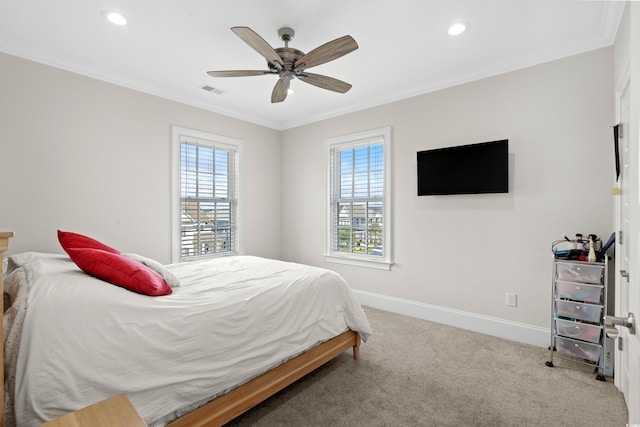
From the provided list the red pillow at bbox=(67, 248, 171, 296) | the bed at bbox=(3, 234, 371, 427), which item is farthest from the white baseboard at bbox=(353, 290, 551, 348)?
the red pillow at bbox=(67, 248, 171, 296)

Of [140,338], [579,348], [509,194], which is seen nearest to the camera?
[140,338]

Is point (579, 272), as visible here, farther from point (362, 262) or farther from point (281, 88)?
point (281, 88)

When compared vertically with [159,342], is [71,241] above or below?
above

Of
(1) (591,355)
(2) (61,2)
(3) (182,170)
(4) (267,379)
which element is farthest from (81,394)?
(1) (591,355)

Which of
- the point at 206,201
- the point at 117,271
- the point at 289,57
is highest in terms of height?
the point at 289,57

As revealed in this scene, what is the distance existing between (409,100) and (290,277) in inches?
105

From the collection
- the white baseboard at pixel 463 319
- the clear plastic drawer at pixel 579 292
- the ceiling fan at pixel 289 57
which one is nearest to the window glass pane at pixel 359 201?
the white baseboard at pixel 463 319

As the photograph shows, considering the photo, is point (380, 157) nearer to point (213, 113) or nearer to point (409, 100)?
point (409, 100)

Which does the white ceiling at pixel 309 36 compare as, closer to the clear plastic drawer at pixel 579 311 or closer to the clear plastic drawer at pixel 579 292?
the clear plastic drawer at pixel 579 292

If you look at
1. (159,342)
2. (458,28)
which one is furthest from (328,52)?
(159,342)

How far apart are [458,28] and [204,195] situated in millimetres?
3435

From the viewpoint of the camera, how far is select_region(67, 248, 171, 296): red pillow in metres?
1.83

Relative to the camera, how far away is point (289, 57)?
8.04 feet

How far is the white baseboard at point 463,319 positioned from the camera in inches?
118
